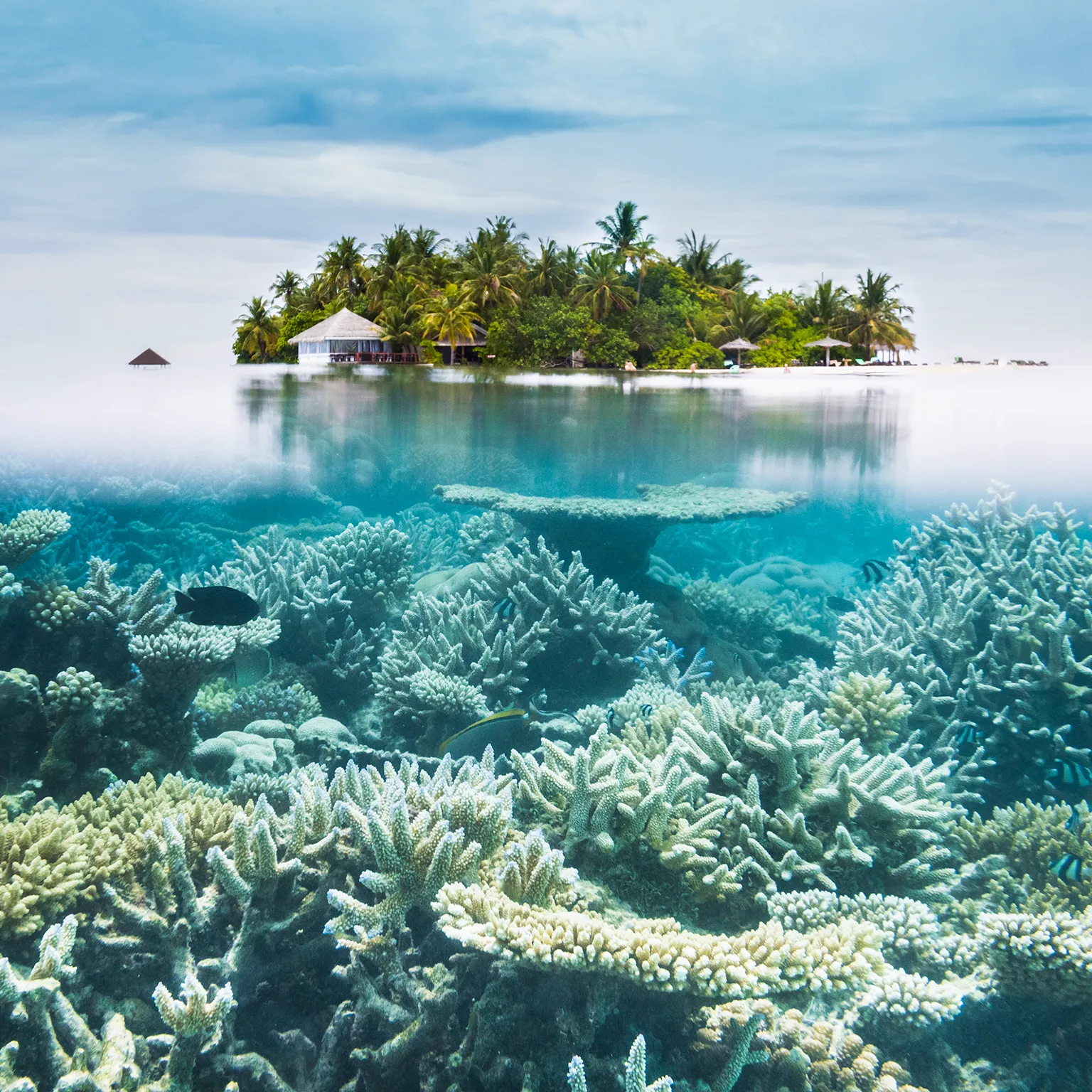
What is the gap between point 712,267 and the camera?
1842cm

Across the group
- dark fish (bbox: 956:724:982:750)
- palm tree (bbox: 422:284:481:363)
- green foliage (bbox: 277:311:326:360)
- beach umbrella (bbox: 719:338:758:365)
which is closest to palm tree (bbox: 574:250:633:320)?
palm tree (bbox: 422:284:481:363)

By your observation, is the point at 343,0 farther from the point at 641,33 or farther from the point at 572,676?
the point at 572,676

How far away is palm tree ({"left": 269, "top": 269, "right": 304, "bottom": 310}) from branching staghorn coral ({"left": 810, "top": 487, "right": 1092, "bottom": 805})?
10.3 m

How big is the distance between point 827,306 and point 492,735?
502 inches

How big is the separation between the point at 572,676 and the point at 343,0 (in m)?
6.10

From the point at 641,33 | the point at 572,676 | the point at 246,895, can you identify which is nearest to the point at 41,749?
the point at 246,895

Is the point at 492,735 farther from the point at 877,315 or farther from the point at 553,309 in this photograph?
the point at 877,315

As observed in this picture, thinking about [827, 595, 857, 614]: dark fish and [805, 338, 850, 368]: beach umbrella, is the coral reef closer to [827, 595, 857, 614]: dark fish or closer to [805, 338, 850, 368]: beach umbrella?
[827, 595, 857, 614]: dark fish

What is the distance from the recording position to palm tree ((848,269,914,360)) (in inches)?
435

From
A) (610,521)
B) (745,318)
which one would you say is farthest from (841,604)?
(745,318)

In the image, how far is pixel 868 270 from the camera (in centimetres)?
998

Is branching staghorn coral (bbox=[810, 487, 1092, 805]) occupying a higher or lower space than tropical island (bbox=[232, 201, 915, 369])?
lower

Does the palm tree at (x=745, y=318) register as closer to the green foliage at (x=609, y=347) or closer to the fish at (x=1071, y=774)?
the green foliage at (x=609, y=347)

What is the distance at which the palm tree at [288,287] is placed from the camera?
1332 centimetres
